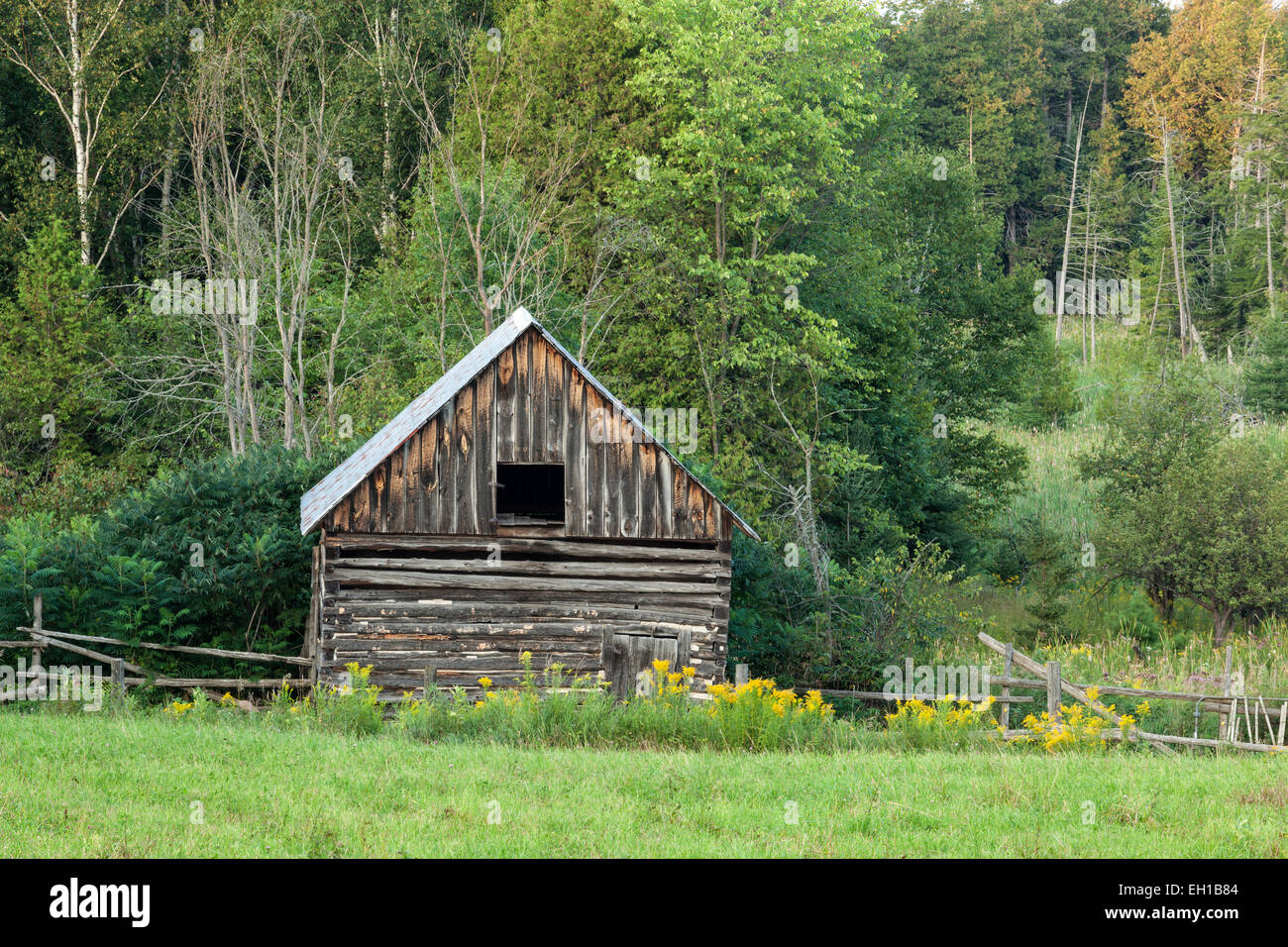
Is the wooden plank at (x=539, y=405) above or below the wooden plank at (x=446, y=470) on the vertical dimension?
above

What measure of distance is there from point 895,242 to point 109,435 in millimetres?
25011

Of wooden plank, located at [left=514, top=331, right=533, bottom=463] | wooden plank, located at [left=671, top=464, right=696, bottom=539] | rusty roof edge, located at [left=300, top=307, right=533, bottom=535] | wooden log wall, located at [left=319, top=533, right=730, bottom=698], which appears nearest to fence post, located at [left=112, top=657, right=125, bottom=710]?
wooden log wall, located at [left=319, top=533, right=730, bottom=698]

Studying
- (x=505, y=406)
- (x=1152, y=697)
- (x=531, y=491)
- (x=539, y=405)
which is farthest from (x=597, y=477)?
(x=1152, y=697)

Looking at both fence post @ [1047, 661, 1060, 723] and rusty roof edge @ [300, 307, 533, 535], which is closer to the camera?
fence post @ [1047, 661, 1060, 723]

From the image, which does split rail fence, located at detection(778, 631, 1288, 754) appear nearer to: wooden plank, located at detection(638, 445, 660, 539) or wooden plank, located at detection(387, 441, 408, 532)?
wooden plank, located at detection(638, 445, 660, 539)

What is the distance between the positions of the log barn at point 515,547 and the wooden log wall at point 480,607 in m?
0.02

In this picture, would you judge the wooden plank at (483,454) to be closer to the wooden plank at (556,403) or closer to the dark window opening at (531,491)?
the wooden plank at (556,403)

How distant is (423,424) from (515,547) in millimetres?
2270

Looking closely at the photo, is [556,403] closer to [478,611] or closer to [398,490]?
[398,490]

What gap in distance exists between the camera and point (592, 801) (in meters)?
9.24

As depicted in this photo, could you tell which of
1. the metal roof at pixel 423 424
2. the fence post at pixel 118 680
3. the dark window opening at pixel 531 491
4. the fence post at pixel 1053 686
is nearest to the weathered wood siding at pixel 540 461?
the metal roof at pixel 423 424

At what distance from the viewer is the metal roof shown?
17422 millimetres

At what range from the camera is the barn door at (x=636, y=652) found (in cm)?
1806

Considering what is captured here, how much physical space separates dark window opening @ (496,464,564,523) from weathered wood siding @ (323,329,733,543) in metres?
4.85
